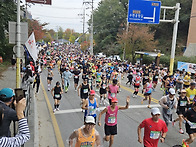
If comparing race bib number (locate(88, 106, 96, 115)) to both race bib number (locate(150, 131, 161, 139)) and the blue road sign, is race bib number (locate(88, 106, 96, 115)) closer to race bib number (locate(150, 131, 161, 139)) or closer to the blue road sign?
race bib number (locate(150, 131, 161, 139))

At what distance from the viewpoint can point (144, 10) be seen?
13664mm

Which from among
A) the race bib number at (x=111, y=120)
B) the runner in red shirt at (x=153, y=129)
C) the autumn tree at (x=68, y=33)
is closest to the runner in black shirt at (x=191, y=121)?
the runner in red shirt at (x=153, y=129)

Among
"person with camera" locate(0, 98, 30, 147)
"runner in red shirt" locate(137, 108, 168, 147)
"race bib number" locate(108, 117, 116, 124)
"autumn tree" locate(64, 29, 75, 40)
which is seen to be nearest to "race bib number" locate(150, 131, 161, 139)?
"runner in red shirt" locate(137, 108, 168, 147)

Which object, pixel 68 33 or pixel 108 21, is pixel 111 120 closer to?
pixel 108 21

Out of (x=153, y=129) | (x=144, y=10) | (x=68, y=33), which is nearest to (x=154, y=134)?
(x=153, y=129)

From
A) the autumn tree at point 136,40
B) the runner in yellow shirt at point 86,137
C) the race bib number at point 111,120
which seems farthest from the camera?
the autumn tree at point 136,40

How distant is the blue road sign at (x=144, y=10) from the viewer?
1354 cm

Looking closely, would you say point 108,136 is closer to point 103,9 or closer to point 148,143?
point 148,143

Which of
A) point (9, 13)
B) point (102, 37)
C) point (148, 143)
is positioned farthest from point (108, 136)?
point (102, 37)

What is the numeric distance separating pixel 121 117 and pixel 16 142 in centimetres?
652

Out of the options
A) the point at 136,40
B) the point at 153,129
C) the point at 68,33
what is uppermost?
the point at 68,33

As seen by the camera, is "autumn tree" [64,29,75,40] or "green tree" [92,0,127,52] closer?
"green tree" [92,0,127,52]

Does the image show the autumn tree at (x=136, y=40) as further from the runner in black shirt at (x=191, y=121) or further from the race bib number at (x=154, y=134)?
the race bib number at (x=154, y=134)

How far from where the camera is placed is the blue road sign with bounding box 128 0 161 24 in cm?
1354
